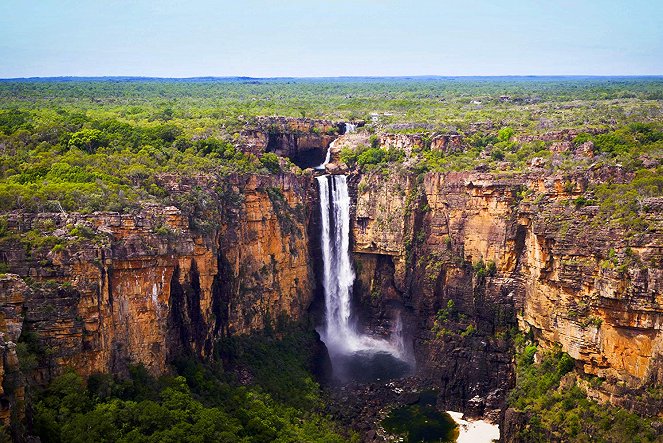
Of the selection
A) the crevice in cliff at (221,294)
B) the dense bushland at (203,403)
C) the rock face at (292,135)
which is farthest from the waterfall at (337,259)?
the crevice in cliff at (221,294)

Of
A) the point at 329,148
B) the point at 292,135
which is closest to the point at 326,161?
the point at 329,148

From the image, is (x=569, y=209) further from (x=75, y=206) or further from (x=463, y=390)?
(x=75, y=206)

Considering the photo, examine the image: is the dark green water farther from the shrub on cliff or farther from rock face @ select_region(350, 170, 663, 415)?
the shrub on cliff

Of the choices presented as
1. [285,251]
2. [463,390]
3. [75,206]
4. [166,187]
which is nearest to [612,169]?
[463,390]

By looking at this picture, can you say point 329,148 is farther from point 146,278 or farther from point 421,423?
point 146,278

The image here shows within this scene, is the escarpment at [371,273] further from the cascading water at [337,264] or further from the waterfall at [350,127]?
the waterfall at [350,127]

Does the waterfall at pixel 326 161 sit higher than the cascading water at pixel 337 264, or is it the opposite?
the waterfall at pixel 326 161
